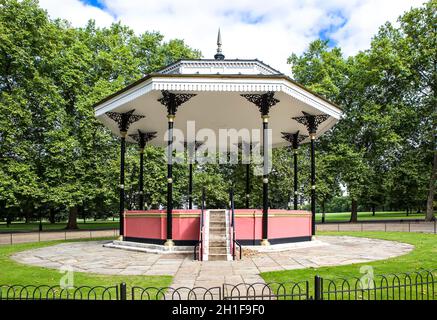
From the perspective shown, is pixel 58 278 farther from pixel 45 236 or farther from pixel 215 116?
pixel 45 236

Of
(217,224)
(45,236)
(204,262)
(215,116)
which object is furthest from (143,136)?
(45,236)

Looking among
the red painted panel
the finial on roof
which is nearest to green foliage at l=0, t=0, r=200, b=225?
the red painted panel

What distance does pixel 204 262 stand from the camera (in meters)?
12.2

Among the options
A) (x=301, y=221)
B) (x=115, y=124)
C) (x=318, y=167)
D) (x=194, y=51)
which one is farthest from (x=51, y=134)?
(x=318, y=167)

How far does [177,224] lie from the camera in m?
15.2

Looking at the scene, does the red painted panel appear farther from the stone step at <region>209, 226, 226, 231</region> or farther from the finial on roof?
the finial on roof

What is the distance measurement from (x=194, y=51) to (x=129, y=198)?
18302 mm

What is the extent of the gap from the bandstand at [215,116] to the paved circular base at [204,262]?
0.96 m

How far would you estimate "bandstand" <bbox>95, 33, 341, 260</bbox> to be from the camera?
566 inches

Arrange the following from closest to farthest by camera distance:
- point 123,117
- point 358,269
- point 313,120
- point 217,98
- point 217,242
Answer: point 358,269, point 217,242, point 217,98, point 123,117, point 313,120

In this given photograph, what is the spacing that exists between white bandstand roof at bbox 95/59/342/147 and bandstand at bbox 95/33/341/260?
38 millimetres

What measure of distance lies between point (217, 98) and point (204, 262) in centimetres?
813

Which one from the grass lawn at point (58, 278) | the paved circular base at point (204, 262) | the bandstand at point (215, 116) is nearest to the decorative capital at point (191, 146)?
the bandstand at point (215, 116)

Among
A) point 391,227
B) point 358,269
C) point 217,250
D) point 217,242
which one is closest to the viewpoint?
point 358,269
